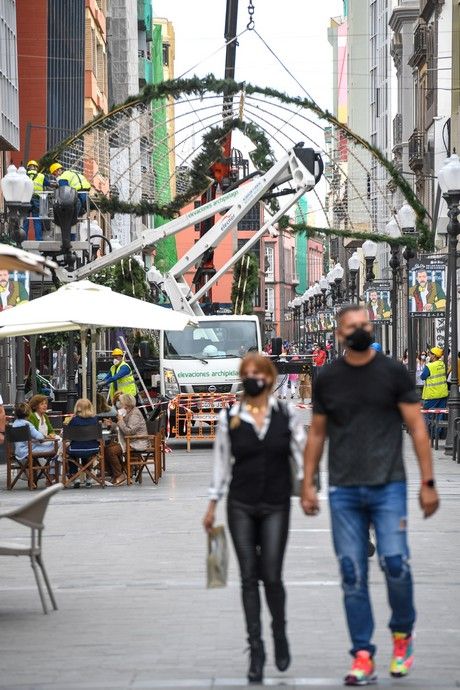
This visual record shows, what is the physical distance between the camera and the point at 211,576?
29.3 ft

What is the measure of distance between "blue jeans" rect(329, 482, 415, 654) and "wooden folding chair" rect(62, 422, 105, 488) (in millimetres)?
13406

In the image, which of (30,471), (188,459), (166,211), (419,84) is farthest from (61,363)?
(419,84)

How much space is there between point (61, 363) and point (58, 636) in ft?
125

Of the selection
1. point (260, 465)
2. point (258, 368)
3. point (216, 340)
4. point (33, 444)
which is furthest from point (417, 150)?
point (260, 465)

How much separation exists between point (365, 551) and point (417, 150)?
223 ft

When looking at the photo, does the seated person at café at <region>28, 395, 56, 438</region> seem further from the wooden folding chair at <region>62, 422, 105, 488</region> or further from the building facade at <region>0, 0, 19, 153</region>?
the building facade at <region>0, 0, 19, 153</region>

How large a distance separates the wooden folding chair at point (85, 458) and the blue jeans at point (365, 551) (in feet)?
44.0

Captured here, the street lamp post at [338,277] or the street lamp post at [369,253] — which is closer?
the street lamp post at [369,253]

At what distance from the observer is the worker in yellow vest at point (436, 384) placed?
3180 cm

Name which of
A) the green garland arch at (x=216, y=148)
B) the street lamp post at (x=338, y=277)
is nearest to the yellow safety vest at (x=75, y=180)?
the green garland arch at (x=216, y=148)

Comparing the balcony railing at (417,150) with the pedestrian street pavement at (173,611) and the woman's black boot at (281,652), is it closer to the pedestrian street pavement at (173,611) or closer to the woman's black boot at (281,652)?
the pedestrian street pavement at (173,611)

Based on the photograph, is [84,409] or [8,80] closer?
[84,409]

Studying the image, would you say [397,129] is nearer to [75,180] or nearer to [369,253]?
[369,253]

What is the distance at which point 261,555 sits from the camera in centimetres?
880
